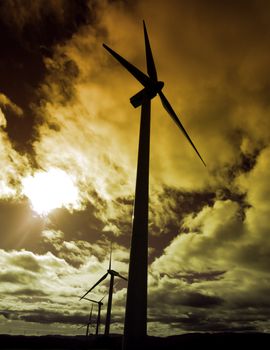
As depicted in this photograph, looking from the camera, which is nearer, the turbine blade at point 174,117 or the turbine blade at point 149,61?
the turbine blade at point 149,61

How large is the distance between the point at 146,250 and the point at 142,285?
7.36 ft

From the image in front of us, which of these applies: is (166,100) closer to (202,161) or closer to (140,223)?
(202,161)

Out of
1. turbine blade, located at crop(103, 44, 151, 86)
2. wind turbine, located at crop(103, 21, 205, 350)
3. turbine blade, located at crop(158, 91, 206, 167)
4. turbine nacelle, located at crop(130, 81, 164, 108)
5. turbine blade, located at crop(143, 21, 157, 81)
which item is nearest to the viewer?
wind turbine, located at crop(103, 21, 205, 350)

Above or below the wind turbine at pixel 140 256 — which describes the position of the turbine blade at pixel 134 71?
above

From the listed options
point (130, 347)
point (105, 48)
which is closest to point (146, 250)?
point (130, 347)

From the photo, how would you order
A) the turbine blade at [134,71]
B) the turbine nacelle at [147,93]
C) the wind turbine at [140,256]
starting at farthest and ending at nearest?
the turbine blade at [134,71], the turbine nacelle at [147,93], the wind turbine at [140,256]

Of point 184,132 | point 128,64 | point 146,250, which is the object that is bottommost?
point 146,250

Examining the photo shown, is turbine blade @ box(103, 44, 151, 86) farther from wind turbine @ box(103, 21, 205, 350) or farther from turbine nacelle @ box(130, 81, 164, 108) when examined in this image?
wind turbine @ box(103, 21, 205, 350)

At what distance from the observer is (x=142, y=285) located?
16.8 meters

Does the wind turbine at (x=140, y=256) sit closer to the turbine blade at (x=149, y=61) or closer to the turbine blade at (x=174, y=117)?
the turbine blade at (x=174, y=117)

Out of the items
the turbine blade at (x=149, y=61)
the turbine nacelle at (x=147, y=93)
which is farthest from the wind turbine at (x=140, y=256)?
the turbine blade at (x=149, y=61)

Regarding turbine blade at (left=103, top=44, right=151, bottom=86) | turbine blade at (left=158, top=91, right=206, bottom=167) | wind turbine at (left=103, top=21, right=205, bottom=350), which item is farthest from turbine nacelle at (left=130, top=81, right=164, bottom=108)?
wind turbine at (left=103, top=21, right=205, bottom=350)

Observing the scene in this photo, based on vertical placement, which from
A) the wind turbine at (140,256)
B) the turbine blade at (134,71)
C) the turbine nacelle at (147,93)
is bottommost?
the wind turbine at (140,256)

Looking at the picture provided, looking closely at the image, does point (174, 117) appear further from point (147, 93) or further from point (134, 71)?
point (134, 71)
